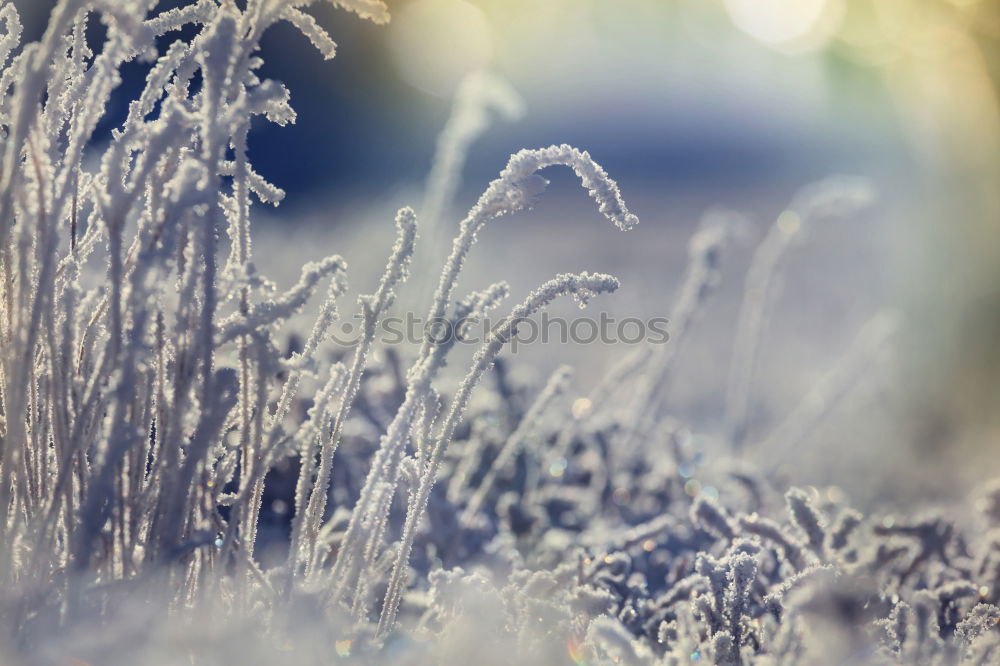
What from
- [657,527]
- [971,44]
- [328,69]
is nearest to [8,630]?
[657,527]

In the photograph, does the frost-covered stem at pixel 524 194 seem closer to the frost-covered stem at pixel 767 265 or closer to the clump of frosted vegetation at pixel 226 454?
the clump of frosted vegetation at pixel 226 454

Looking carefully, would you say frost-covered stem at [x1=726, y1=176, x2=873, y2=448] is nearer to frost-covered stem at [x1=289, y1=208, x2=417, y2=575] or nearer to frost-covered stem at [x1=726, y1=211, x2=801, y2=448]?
frost-covered stem at [x1=726, y1=211, x2=801, y2=448]

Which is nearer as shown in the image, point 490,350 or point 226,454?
point 490,350

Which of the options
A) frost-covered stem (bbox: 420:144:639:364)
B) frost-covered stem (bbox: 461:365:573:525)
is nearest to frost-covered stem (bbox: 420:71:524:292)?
frost-covered stem (bbox: 461:365:573:525)

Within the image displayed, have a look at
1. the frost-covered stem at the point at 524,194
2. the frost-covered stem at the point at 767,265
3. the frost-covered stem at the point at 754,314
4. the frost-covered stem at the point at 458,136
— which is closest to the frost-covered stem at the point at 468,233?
the frost-covered stem at the point at 524,194

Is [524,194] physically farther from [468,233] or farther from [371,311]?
[371,311]

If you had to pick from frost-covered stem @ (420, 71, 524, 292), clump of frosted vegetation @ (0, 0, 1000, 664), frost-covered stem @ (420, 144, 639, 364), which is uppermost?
frost-covered stem @ (420, 71, 524, 292)

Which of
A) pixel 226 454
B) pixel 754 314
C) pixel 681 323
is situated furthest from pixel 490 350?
pixel 754 314

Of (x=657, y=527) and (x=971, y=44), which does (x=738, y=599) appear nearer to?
(x=657, y=527)
